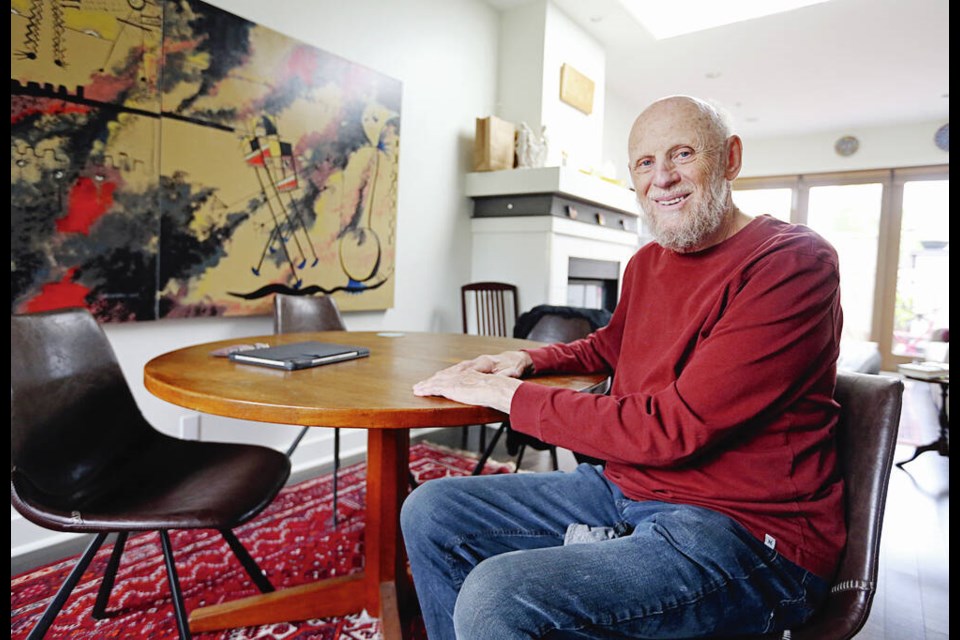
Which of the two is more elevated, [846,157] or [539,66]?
[846,157]

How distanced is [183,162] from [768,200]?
772 centimetres

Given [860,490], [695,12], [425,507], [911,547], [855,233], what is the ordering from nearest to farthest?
[860,490] < [425,507] < [911,547] < [695,12] < [855,233]

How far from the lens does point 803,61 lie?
16.3 feet

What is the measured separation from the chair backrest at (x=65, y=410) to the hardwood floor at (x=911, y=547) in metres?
1.96

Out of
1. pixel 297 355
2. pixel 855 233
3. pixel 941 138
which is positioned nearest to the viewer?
pixel 297 355

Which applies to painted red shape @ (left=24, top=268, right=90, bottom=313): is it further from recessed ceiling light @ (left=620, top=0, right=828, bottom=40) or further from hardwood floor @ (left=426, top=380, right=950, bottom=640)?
recessed ceiling light @ (left=620, top=0, right=828, bottom=40)

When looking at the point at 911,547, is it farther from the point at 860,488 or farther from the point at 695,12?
the point at 695,12

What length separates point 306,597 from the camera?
1.59 m

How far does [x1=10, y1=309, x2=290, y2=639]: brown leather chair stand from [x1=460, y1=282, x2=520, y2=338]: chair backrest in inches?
95.6

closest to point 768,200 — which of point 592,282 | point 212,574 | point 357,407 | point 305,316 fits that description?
point 592,282

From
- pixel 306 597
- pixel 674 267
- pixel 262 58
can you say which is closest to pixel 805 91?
pixel 262 58

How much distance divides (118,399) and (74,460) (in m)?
0.20

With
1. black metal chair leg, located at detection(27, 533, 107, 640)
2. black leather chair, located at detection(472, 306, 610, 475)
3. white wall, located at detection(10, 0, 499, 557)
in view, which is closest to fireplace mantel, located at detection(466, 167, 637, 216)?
white wall, located at detection(10, 0, 499, 557)

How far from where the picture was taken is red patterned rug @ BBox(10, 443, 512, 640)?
154 centimetres
